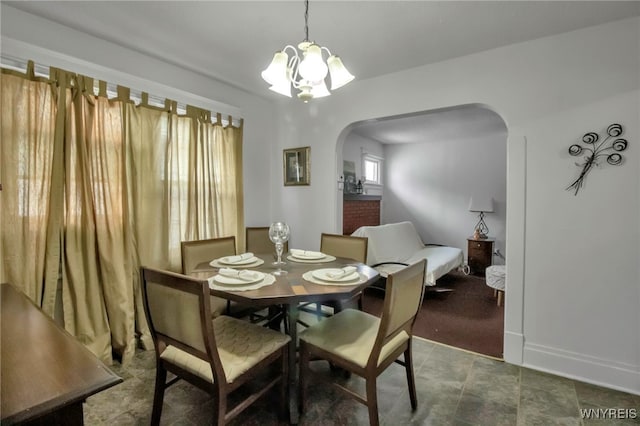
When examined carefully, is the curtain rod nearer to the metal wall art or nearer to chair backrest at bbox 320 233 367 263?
chair backrest at bbox 320 233 367 263

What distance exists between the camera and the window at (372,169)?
5.42 metres

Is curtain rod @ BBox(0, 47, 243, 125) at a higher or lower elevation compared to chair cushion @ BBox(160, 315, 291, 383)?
higher

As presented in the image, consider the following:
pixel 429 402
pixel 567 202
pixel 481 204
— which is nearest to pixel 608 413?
pixel 429 402

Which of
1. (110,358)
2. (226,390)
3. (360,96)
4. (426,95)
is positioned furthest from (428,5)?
(110,358)

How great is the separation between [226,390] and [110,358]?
1.40 metres

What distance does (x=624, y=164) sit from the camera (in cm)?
186

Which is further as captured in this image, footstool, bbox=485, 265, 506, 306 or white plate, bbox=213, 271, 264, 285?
footstool, bbox=485, 265, 506, 306

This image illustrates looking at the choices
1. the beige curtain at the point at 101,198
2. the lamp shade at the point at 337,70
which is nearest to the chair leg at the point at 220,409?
the beige curtain at the point at 101,198

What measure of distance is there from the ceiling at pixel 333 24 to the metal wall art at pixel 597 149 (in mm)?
700

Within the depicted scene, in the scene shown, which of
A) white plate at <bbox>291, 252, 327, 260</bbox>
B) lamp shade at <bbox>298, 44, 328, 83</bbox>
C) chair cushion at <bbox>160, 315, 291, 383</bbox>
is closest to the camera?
chair cushion at <bbox>160, 315, 291, 383</bbox>

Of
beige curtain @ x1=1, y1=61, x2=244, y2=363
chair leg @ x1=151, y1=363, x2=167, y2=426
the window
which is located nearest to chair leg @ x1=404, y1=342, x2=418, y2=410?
chair leg @ x1=151, y1=363, x2=167, y2=426

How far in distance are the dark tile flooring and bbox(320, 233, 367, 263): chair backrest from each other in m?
0.85

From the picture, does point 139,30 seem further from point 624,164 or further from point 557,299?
point 557,299

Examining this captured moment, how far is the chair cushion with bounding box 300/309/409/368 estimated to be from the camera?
148cm
